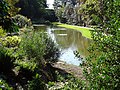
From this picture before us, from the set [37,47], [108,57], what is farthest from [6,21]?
[37,47]

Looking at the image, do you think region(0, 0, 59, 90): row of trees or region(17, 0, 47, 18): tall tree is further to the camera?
region(17, 0, 47, 18): tall tree

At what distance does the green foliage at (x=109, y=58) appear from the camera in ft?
15.6

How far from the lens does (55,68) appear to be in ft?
61.1

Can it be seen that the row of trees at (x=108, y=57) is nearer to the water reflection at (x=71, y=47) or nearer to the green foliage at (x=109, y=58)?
the green foliage at (x=109, y=58)

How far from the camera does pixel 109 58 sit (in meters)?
5.02

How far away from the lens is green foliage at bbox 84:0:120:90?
475cm

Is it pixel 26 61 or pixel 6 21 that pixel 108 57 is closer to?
pixel 6 21

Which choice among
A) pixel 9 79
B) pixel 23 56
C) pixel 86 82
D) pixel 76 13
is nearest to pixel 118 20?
pixel 86 82

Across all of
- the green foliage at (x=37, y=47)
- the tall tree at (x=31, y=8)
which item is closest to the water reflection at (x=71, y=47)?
the green foliage at (x=37, y=47)

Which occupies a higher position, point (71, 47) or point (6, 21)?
point (6, 21)

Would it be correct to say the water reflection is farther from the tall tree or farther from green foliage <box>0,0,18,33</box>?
the tall tree

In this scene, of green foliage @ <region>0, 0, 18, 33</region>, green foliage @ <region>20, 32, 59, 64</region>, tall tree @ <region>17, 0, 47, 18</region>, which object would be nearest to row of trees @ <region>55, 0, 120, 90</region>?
green foliage @ <region>0, 0, 18, 33</region>

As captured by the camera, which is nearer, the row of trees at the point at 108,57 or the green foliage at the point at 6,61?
the row of trees at the point at 108,57

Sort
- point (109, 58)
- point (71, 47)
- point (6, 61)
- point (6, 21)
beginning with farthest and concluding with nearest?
1. point (71, 47)
2. point (6, 61)
3. point (6, 21)
4. point (109, 58)
